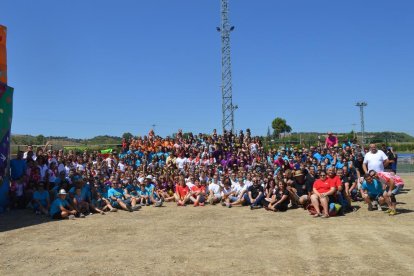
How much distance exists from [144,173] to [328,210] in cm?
708

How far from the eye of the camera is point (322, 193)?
9953 millimetres

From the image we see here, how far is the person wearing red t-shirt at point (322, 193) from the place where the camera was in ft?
31.6

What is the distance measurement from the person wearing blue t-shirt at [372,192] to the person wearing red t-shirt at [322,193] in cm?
99

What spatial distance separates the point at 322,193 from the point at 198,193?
4279mm

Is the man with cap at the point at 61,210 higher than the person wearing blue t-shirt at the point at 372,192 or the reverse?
the reverse

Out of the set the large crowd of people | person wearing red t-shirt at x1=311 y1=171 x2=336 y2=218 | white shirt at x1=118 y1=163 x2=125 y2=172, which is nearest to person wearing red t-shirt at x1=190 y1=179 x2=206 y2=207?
the large crowd of people

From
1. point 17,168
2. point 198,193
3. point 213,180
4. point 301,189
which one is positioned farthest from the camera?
point 213,180

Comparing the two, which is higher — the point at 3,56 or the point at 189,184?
the point at 3,56

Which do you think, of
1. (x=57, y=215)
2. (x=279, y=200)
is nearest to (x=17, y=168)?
(x=57, y=215)

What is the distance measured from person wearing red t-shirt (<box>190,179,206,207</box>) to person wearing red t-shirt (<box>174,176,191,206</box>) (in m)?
0.16

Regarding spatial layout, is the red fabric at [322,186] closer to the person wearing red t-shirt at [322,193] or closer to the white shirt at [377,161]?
the person wearing red t-shirt at [322,193]

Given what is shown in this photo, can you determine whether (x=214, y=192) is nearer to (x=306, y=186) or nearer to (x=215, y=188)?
(x=215, y=188)

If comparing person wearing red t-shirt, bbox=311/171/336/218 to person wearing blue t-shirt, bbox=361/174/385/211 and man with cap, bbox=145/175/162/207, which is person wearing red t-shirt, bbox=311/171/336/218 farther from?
man with cap, bbox=145/175/162/207

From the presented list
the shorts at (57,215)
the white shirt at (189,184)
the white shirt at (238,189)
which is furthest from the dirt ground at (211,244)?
the white shirt at (189,184)
